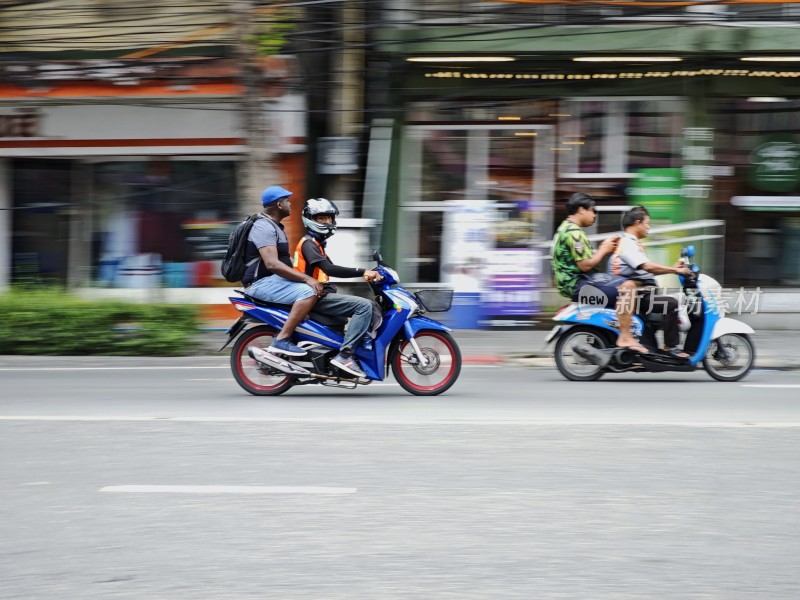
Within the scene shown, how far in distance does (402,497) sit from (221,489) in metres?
0.95

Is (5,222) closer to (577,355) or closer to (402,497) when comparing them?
(577,355)

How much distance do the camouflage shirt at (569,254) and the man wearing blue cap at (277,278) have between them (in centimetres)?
248

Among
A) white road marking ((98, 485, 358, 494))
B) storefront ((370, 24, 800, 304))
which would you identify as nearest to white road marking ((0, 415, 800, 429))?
white road marking ((98, 485, 358, 494))

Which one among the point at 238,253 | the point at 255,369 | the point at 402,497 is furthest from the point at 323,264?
the point at 402,497

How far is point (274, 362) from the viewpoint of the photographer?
9031mm

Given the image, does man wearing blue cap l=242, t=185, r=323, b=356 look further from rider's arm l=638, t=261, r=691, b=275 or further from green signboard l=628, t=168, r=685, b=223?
green signboard l=628, t=168, r=685, b=223

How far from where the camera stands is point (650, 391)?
9594 mm

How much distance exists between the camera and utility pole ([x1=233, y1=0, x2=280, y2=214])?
1285cm

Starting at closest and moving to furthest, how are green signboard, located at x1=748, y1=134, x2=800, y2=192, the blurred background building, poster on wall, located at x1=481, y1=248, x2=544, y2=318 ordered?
poster on wall, located at x1=481, y1=248, x2=544, y2=318
the blurred background building
green signboard, located at x1=748, y1=134, x2=800, y2=192

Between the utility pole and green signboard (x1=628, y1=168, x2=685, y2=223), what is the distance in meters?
5.77

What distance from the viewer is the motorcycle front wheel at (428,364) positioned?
911cm

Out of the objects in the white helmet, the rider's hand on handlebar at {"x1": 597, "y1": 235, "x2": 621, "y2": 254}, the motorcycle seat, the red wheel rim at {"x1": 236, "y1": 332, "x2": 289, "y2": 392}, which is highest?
Answer: the white helmet

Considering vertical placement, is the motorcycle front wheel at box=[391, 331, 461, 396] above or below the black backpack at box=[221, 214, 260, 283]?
below

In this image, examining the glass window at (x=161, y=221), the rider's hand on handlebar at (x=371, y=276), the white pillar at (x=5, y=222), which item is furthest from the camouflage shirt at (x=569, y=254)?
the white pillar at (x=5, y=222)
